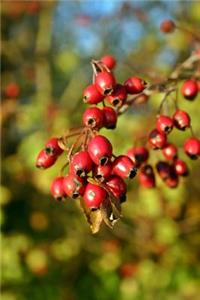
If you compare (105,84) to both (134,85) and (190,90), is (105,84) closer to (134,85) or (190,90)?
(134,85)

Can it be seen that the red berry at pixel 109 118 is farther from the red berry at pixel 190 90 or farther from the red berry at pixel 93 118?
the red berry at pixel 190 90

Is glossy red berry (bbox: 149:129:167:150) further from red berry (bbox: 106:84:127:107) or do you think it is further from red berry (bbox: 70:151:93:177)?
red berry (bbox: 70:151:93:177)

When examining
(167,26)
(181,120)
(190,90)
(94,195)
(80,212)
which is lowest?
(94,195)

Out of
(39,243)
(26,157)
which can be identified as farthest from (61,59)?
(39,243)

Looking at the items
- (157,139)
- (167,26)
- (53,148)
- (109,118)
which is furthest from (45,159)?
(167,26)

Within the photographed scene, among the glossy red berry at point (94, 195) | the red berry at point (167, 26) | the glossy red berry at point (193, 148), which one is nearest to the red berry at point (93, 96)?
the glossy red berry at point (94, 195)

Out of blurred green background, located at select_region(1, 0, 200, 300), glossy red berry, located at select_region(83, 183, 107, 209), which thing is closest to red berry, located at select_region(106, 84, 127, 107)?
glossy red berry, located at select_region(83, 183, 107, 209)
